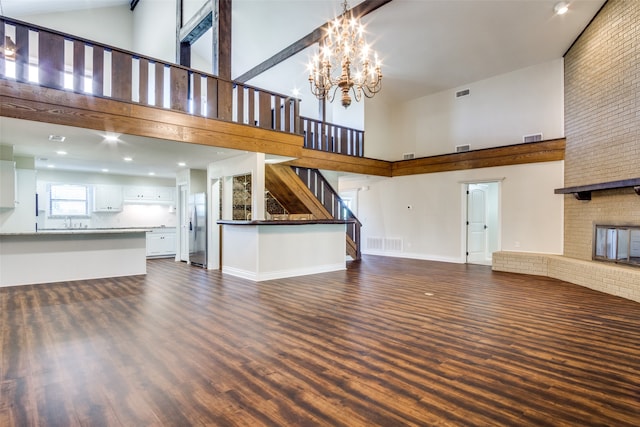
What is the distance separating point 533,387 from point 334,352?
4.69ft

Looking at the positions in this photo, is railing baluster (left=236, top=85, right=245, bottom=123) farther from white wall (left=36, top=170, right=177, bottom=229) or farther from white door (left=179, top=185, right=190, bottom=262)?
white wall (left=36, top=170, right=177, bottom=229)

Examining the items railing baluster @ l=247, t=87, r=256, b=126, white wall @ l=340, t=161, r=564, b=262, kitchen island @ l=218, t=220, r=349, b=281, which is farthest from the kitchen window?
white wall @ l=340, t=161, r=564, b=262

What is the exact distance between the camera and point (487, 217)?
930 centimetres

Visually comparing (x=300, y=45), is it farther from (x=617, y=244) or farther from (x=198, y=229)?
(x=617, y=244)

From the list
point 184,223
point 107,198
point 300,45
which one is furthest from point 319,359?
point 107,198

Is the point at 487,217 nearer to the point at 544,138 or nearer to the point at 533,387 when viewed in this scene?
the point at 544,138

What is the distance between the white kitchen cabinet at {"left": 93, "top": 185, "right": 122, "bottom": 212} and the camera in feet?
30.9

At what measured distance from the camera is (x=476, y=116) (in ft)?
27.7

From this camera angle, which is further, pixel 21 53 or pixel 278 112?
pixel 278 112

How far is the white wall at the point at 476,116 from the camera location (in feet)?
24.0

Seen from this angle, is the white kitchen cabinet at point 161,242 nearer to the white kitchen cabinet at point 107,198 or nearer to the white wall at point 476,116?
the white kitchen cabinet at point 107,198

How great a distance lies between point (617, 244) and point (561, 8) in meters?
4.16

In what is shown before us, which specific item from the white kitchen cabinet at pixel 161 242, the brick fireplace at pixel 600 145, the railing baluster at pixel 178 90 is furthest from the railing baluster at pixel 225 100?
the brick fireplace at pixel 600 145

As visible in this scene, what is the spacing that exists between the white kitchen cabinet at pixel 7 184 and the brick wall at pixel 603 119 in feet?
34.1
